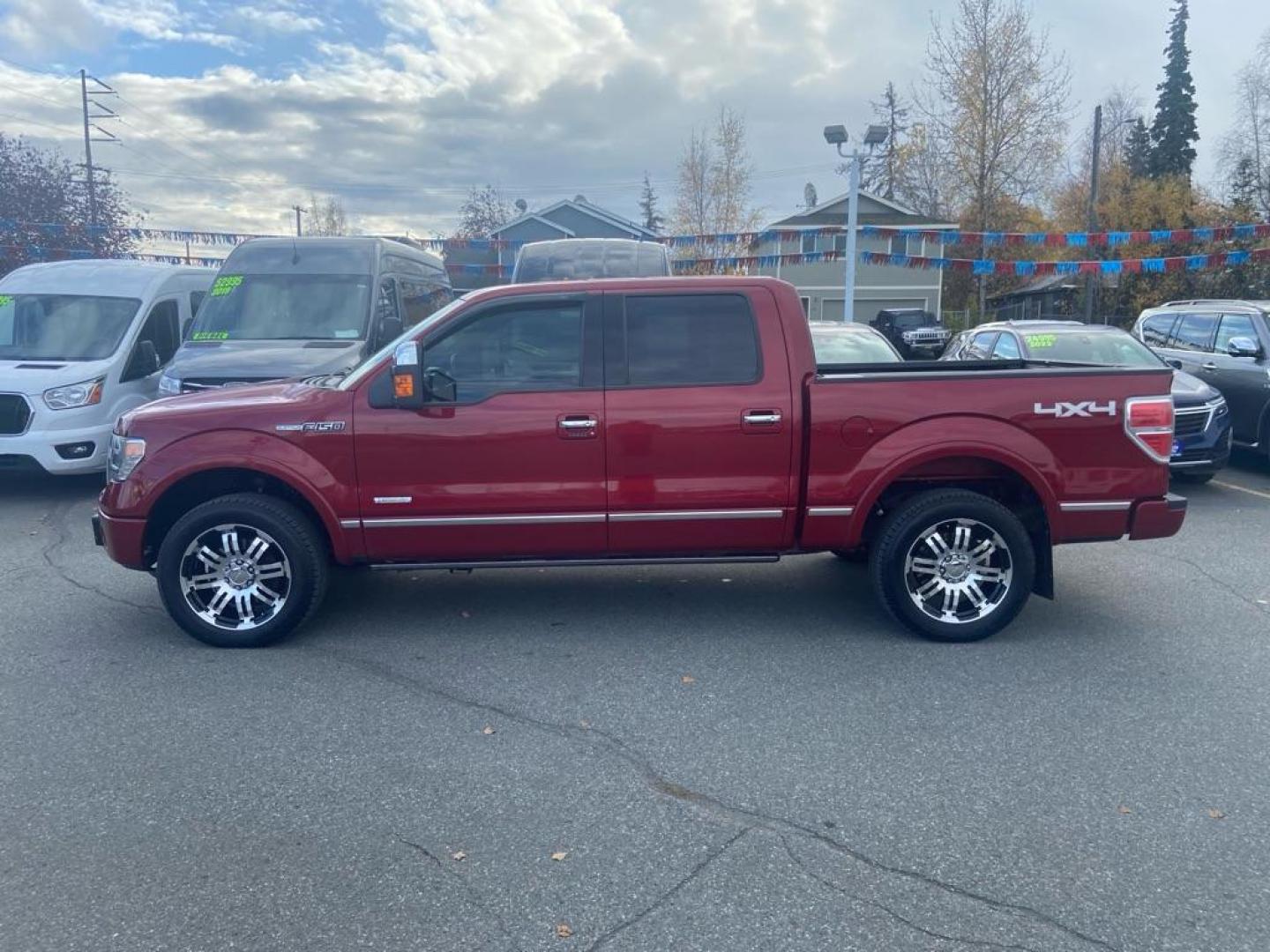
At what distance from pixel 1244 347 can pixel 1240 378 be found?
33cm

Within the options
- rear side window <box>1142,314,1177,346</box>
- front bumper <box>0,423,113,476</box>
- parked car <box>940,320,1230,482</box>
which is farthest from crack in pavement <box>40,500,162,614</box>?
rear side window <box>1142,314,1177,346</box>

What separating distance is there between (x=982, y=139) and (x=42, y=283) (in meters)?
24.0

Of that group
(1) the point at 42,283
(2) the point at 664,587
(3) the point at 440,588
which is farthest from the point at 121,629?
(1) the point at 42,283

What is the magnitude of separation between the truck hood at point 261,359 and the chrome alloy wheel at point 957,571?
584cm

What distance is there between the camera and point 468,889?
3293 millimetres

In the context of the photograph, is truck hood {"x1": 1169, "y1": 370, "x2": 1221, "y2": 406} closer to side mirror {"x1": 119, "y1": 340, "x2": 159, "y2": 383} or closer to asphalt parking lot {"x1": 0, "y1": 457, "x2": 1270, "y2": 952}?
asphalt parking lot {"x1": 0, "y1": 457, "x2": 1270, "y2": 952}

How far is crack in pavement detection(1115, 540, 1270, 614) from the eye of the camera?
20.6 ft

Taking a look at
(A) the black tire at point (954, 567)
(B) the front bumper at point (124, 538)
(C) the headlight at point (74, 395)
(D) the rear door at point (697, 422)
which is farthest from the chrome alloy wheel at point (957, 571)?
(C) the headlight at point (74, 395)

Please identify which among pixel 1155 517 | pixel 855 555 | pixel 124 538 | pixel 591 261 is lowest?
pixel 855 555

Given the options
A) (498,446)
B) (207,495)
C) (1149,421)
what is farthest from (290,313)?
(1149,421)

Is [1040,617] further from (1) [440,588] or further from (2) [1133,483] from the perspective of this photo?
(1) [440,588]

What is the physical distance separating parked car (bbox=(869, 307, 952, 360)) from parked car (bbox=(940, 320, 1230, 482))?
1822 cm

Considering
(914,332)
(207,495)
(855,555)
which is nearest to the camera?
(207,495)

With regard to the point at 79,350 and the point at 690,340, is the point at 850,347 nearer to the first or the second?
the point at 690,340
